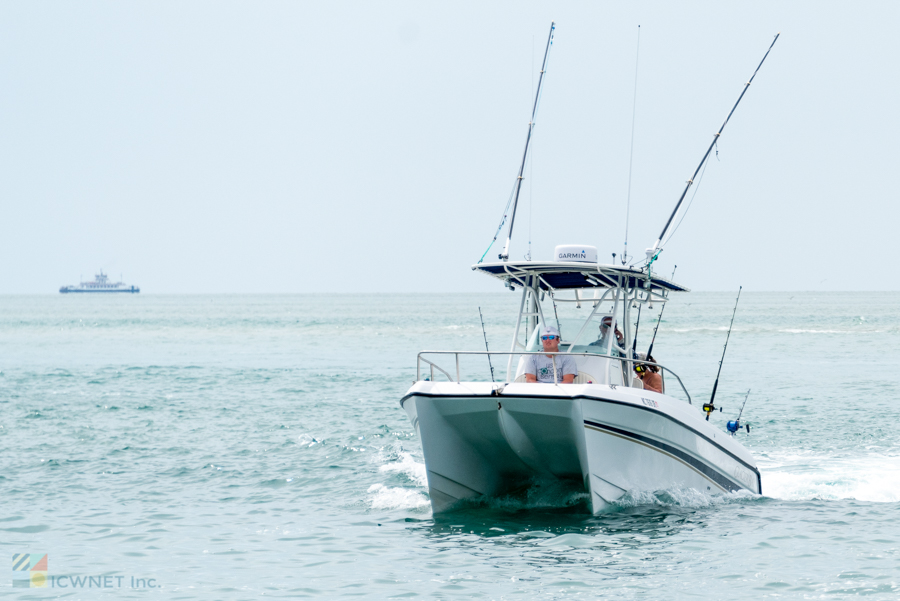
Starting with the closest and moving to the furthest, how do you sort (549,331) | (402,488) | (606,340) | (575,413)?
(575,413)
(549,331)
(606,340)
(402,488)

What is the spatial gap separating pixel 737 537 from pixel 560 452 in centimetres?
194

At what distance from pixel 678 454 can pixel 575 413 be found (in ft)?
5.89

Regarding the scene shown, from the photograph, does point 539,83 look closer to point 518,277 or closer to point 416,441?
point 518,277

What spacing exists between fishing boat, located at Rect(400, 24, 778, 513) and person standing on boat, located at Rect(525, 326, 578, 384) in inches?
1.3

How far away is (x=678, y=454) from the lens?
9922 millimetres

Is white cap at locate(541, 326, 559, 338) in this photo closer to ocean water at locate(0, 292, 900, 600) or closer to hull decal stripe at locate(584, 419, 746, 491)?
hull decal stripe at locate(584, 419, 746, 491)

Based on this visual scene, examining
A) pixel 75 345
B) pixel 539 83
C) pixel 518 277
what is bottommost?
pixel 75 345

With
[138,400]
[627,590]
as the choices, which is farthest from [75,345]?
[627,590]

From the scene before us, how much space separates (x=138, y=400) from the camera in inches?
910

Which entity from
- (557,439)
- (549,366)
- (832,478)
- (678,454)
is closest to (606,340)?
(549,366)

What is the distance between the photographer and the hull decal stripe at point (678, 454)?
356 inches

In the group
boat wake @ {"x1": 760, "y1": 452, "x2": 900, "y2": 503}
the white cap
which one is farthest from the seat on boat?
boat wake @ {"x1": 760, "y1": 452, "x2": 900, "y2": 503}

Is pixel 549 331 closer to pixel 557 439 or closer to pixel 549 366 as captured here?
pixel 549 366

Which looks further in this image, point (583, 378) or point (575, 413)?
point (583, 378)
